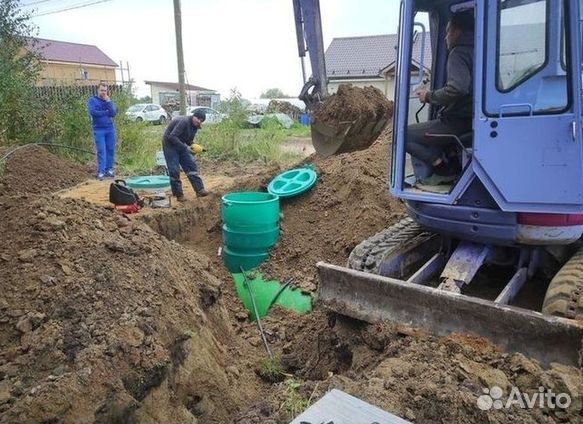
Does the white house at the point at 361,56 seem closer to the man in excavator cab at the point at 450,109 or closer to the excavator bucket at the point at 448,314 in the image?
the man in excavator cab at the point at 450,109

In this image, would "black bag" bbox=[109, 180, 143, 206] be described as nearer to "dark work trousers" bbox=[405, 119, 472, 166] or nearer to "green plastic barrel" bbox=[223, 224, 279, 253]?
"green plastic barrel" bbox=[223, 224, 279, 253]

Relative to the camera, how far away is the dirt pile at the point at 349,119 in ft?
→ 22.9

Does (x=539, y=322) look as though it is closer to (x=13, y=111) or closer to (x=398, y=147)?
(x=398, y=147)

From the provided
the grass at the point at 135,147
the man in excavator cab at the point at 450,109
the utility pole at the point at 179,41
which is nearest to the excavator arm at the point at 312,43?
the man in excavator cab at the point at 450,109

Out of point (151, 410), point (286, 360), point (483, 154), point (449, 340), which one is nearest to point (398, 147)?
point (483, 154)

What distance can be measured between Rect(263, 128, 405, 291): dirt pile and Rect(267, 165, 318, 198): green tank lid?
12 centimetres

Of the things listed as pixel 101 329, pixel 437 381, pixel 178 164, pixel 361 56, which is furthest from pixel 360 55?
pixel 437 381

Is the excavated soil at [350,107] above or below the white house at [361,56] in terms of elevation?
below

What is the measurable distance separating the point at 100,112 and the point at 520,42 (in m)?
6.96

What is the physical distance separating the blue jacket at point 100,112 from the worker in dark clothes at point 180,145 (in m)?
2.18

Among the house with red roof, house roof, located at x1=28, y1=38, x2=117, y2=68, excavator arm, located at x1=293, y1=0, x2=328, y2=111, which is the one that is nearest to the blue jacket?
excavator arm, located at x1=293, y1=0, x2=328, y2=111

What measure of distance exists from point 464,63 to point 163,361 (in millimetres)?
2875

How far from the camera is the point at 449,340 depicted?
2791 mm

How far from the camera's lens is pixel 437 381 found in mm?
2439
